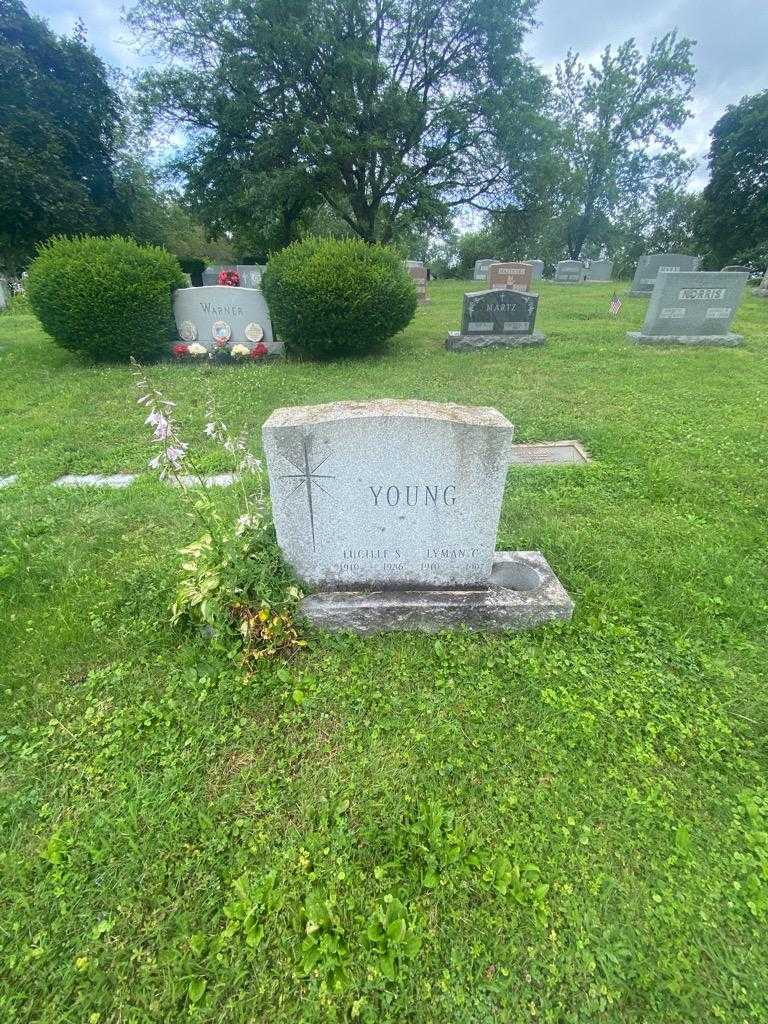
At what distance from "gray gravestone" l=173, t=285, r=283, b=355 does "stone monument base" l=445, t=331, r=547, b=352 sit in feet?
11.4

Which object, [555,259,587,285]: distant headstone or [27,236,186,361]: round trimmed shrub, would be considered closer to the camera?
[27,236,186,361]: round trimmed shrub

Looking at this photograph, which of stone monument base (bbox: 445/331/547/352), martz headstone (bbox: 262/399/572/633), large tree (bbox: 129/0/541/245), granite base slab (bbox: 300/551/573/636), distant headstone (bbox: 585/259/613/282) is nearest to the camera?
martz headstone (bbox: 262/399/572/633)

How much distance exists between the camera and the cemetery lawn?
4.35 ft

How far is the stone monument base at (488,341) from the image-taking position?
9148mm

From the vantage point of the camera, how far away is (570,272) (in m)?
24.7

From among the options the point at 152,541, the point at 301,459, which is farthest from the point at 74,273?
the point at 301,459

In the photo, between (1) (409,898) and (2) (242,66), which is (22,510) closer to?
(1) (409,898)

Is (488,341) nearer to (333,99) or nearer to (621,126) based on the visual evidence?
(333,99)

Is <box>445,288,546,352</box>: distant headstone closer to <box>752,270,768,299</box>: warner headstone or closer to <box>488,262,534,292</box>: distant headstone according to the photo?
<box>488,262,534,292</box>: distant headstone

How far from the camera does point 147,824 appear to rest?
5.53ft

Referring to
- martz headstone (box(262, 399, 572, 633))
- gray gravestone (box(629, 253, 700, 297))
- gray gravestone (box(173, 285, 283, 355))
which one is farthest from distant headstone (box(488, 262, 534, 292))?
martz headstone (box(262, 399, 572, 633))

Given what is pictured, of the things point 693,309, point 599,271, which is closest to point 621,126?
point 599,271

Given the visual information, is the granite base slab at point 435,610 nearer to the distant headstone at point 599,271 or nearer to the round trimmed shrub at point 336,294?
the round trimmed shrub at point 336,294

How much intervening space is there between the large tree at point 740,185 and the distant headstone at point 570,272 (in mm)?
5661
